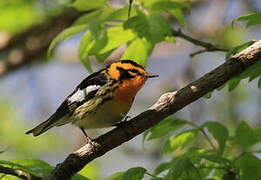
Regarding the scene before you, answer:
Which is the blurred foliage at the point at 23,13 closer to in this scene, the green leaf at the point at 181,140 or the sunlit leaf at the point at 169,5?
the sunlit leaf at the point at 169,5

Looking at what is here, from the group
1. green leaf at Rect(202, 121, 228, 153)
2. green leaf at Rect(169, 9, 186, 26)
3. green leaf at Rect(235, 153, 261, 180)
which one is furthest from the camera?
green leaf at Rect(169, 9, 186, 26)

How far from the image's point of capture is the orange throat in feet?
14.1

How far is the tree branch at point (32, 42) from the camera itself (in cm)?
766

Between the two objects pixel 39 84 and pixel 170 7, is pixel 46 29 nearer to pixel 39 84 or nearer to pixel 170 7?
pixel 39 84

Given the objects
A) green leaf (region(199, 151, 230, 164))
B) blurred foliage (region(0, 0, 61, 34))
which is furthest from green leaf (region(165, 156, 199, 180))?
blurred foliage (region(0, 0, 61, 34))

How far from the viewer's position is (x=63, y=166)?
3084 millimetres

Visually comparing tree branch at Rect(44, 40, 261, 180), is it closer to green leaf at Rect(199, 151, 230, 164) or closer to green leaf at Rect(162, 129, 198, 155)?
green leaf at Rect(199, 151, 230, 164)

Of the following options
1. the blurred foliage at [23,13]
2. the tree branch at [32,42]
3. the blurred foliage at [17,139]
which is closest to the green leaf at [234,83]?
the blurred foliage at [23,13]

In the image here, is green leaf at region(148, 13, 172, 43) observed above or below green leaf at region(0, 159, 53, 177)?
above

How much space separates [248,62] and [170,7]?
965 mm

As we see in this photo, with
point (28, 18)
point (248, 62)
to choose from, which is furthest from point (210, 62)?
point (248, 62)

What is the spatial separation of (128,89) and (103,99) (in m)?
0.22

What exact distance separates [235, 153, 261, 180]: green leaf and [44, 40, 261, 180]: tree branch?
1.72 ft

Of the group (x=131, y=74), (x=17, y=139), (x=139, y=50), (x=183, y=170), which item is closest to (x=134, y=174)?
(x=183, y=170)
